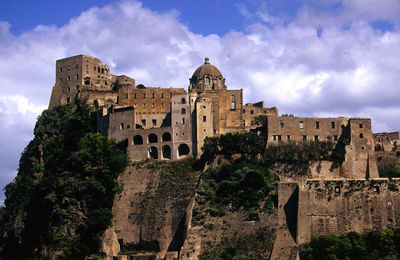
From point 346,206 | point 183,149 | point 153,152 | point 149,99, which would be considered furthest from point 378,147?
point 149,99

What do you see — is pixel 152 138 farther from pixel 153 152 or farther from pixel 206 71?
pixel 206 71

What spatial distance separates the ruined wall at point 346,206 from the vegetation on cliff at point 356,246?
1086 millimetres

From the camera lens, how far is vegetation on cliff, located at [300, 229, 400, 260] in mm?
50812

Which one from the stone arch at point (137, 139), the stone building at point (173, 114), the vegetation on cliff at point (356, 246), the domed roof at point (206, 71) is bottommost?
the vegetation on cliff at point (356, 246)

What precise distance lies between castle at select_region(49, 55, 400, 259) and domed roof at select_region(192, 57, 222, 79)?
0.39 ft

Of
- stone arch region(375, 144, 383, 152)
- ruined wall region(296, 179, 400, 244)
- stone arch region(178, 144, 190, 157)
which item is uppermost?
stone arch region(178, 144, 190, 157)

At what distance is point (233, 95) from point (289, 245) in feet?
78.2

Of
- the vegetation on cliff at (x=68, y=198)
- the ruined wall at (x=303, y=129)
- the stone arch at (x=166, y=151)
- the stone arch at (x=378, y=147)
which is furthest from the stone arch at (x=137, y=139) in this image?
the stone arch at (x=378, y=147)

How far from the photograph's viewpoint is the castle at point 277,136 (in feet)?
179

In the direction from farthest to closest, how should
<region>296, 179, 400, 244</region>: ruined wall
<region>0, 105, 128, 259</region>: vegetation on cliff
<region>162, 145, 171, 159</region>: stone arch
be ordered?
<region>162, 145, 171, 159</region>: stone arch → <region>0, 105, 128, 259</region>: vegetation on cliff → <region>296, 179, 400, 244</region>: ruined wall

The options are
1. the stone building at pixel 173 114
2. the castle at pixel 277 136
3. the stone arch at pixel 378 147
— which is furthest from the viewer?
the stone building at pixel 173 114

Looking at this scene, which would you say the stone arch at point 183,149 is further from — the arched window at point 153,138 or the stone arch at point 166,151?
the arched window at point 153,138

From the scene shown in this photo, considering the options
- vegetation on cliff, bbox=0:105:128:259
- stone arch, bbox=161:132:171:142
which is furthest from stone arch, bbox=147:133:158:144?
vegetation on cliff, bbox=0:105:128:259

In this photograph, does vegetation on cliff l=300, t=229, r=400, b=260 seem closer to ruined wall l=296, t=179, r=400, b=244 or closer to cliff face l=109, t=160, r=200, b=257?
ruined wall l=296, t=179, r=400, b=244
